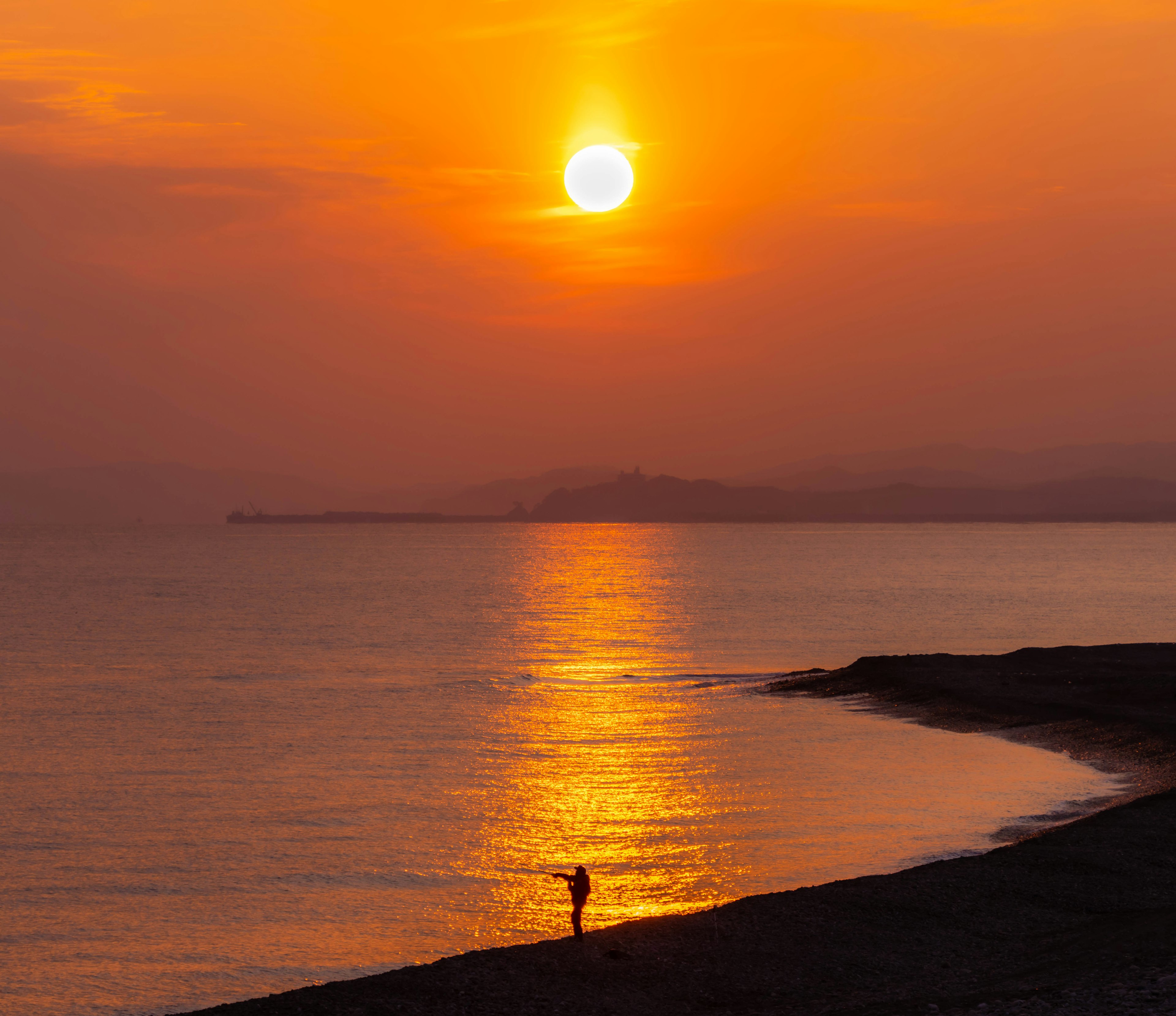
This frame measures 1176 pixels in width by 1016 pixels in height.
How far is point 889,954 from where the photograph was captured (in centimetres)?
1756

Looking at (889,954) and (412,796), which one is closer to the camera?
(889,954)

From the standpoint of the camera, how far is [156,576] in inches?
6973

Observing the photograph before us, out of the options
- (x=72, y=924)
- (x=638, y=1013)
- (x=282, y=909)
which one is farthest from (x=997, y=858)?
(x=72, y=924)

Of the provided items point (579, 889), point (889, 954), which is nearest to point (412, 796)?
point (579, 889)

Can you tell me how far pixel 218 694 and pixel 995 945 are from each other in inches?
1672

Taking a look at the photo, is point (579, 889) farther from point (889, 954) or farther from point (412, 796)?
point (412, 796)

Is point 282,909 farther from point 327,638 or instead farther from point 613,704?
point 327,638

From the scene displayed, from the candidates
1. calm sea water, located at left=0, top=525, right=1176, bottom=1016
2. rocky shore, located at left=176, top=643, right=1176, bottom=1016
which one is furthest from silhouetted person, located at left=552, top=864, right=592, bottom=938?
calm sea water, located at left=0, top=525, right=1176, bottom=1016

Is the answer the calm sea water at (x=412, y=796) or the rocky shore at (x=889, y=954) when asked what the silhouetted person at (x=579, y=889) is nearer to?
the rocky shore at (x=889, y=954)

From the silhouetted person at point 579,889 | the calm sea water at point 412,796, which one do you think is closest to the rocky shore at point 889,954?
the silhouetted person at point 579,889

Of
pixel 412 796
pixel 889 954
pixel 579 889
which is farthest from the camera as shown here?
pixel 412 796

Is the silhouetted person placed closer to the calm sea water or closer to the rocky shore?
the rocky shore

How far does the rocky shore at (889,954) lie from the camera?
1522 cm

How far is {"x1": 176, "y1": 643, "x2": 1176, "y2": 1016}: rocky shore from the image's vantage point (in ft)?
49.9
